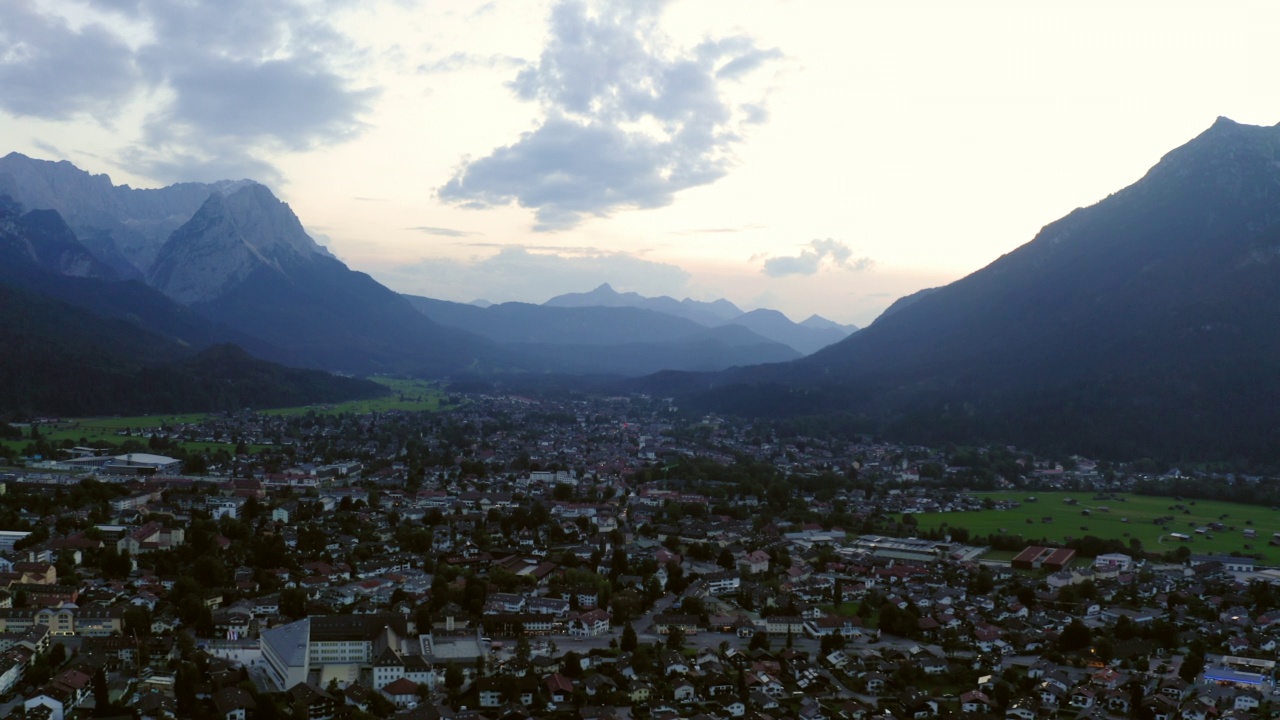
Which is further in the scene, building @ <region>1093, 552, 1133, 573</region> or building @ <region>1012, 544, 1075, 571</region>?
building @ <region>1012, 544, 1075, 571</region>

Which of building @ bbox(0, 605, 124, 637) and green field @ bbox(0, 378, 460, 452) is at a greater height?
green field @ bbox(0, 378, 460, 452)

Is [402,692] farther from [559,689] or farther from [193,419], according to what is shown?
[193,419]

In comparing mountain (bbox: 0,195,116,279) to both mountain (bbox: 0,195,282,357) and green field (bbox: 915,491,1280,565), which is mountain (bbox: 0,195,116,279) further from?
green field (bbox: 915,491,1280,565)

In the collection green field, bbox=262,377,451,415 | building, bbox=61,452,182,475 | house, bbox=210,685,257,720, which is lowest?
house, bbox=210,685,257,720

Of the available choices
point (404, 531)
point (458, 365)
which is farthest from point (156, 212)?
point (404, 531)

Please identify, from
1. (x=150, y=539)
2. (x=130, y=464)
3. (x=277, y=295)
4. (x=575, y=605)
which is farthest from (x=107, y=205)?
(x=575, y=605)

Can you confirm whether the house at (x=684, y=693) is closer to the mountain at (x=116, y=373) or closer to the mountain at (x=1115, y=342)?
the mountain at (x=1115, y=342)

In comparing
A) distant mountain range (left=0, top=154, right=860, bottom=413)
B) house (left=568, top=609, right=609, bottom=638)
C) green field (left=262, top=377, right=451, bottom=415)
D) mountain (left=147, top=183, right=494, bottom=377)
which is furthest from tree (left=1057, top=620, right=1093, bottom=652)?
mountain (left=147, top=183, right=494, bottom=377)
